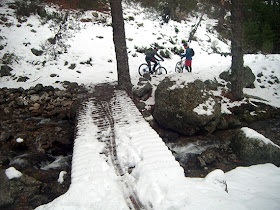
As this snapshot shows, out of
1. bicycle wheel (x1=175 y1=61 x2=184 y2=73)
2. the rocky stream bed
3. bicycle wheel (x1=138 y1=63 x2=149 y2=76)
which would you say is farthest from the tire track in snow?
bicycle wheel (x1=175 y1=61 x2=184 y2=73)

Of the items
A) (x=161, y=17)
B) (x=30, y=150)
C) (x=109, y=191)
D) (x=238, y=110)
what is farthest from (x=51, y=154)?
(x=161, y=17)

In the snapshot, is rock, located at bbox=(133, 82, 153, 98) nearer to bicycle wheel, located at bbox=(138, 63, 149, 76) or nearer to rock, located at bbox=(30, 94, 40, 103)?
bicycle wheel, located at bbox=(138, 63, 149, 76)

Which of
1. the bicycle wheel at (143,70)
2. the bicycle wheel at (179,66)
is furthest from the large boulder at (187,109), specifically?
the bicycle wheel at (179,66)

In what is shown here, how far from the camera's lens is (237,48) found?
24.5 ft

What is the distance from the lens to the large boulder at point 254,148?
195 inches

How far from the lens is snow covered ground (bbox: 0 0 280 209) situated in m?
2.56

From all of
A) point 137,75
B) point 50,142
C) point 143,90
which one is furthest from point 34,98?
point 137,75

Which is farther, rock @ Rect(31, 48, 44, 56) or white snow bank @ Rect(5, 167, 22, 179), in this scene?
rock @ Rect(31, 48, 44, 56)

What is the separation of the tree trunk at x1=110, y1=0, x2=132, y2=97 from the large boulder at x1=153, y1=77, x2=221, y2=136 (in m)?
1.65

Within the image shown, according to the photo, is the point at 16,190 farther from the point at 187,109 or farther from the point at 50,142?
the point at 187,109

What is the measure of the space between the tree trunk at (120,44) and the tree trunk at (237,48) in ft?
15.5

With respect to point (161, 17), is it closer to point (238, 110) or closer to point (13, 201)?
A: point (238, 110)

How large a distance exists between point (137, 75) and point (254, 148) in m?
6.90

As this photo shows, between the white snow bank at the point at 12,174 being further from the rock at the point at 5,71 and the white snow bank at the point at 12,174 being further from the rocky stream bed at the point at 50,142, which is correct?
the rock at the point at 5,71
